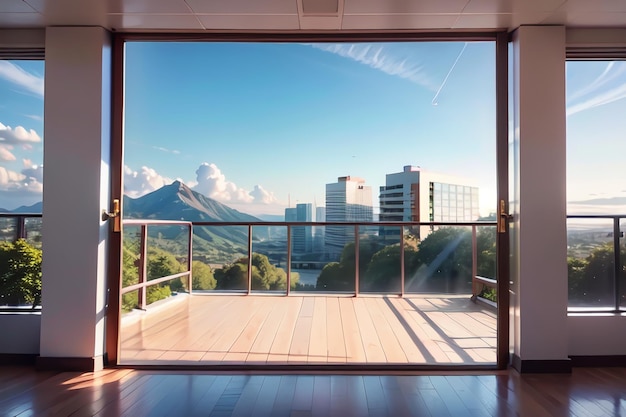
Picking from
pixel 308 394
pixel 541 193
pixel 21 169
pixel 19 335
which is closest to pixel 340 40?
pixel 541 193

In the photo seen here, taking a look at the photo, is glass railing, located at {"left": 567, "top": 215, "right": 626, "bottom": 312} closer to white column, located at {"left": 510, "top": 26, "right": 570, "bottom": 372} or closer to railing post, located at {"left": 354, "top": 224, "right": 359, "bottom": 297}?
white column, located at {"left": 510, "top": 26, "right": 570, "bottom": 372}

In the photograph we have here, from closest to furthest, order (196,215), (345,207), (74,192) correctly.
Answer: (74,192), (196,215), (345,207)

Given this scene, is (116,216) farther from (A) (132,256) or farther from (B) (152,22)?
(A) (132,256)

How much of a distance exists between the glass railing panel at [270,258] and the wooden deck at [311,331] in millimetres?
296

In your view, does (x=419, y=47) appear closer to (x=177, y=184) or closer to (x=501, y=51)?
(x=501, y=51)

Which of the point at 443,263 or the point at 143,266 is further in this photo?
the point at 443,263

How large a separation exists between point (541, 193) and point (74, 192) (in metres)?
3.02

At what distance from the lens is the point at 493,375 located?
291cm

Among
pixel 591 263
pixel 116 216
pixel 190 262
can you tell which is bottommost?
pixel 190 262

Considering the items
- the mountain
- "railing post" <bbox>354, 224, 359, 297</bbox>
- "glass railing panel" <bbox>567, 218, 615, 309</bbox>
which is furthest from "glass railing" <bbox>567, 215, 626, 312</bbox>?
the mountain

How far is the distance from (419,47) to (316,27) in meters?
3.63

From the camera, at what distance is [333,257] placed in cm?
563

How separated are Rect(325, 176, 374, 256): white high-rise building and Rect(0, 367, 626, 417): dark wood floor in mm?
2819

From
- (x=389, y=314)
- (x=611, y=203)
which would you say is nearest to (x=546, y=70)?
(x=611, y=203)
